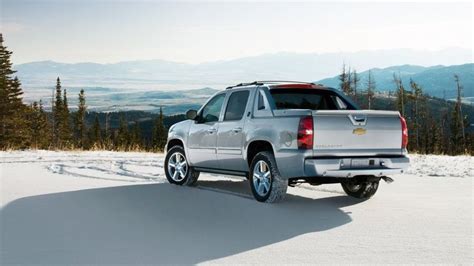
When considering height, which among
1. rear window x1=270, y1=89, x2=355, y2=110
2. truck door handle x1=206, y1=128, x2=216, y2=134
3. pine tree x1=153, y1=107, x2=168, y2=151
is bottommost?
pine tree x1=153, y1=107, x2=168, y2=151

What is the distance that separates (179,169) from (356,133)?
4.34 meters

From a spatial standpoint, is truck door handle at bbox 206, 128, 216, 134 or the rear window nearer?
the rear window

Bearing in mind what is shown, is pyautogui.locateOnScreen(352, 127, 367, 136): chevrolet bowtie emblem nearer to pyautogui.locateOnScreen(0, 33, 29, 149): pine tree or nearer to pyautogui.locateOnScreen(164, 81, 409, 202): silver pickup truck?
pyautogui.locateOnScreen(164, 81, 409, 202): silver pickup truck

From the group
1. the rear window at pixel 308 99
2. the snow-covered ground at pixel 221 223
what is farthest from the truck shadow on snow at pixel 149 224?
the rear window at pixel 308 99

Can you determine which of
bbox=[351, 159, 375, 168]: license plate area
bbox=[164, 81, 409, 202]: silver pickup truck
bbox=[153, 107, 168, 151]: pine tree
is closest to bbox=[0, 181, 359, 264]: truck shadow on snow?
bbox=[164, 81, 409, 202]: silver pickup truck

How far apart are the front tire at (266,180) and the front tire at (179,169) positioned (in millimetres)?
2394

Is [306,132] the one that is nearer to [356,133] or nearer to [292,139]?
[292,139]

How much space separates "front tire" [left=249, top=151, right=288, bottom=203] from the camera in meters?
8.70

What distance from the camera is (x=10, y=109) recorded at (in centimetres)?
7794

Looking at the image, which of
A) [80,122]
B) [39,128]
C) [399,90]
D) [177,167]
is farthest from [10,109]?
[177,167]

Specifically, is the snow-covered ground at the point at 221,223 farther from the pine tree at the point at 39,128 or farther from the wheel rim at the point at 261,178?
the pine tree at the point at 39,128

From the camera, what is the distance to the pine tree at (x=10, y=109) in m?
75.1

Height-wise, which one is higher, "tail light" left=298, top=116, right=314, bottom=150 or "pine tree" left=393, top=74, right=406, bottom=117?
"pine tree" left=393, top=74, right=406, bottom=117

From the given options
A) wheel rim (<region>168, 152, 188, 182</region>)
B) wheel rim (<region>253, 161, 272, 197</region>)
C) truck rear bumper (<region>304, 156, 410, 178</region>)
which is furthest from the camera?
wheel rim (<region>168, 152, 188, 182</region>)
